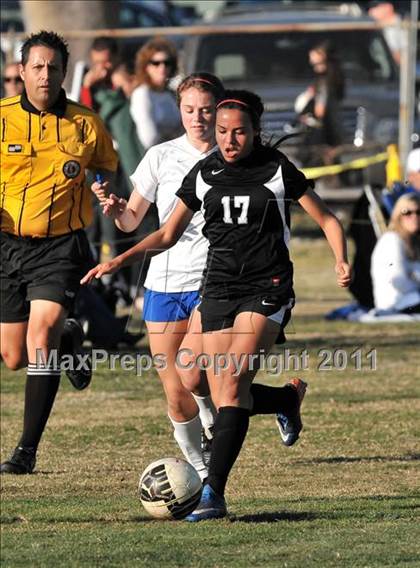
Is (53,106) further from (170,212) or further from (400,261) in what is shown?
(400,261)

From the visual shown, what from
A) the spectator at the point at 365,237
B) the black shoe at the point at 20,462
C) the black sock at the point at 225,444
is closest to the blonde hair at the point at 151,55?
the spectator at the point at 365,237

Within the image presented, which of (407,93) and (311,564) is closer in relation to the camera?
(311,564)

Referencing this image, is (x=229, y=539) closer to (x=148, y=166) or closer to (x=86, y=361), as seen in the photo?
(x=148, y=166)

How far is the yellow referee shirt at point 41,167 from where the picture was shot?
8398mm

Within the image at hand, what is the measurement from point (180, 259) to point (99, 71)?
260 inches

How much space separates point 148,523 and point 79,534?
15.9 inches

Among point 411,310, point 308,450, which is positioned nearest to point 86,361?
point 308,450

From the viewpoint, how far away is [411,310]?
48.6ft

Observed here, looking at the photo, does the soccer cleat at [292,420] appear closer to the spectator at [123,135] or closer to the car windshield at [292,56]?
the spectator at [123,135]

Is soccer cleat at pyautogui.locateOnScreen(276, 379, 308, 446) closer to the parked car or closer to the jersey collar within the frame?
the jersey collar

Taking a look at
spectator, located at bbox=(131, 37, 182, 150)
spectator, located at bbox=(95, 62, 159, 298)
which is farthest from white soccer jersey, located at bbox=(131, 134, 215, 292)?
spectator, located at bbox=(95, 62, 159, 298)

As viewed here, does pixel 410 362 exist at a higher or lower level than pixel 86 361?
lower

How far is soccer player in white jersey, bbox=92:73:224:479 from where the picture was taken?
25.9 feet

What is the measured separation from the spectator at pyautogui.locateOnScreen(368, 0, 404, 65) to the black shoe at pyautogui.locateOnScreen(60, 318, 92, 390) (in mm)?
9301
